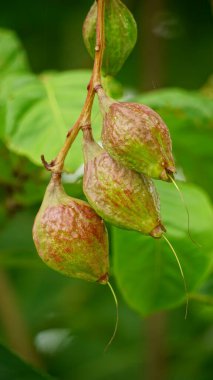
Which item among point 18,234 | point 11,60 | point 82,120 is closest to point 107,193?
point 82,120

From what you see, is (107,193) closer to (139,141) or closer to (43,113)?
(139,141)

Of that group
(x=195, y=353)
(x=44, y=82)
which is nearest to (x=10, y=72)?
(x=44, y=82)

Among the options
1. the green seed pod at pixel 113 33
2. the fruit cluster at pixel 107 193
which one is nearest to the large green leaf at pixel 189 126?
the green seed pod at pixel 113 33

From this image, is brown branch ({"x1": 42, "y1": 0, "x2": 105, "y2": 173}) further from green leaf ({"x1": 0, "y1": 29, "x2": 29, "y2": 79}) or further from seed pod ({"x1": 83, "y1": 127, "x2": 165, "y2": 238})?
green leaf ({"x1": 0, "y1": 29, "x2": 29, "y2": 79})

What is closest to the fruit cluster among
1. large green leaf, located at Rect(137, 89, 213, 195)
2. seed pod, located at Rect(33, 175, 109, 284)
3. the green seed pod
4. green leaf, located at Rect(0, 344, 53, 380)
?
seed pod, located at Rect(33, 175, 109, 284)

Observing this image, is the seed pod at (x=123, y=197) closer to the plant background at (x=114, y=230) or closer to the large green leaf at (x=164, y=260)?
the plant background at (x=114, y=230)

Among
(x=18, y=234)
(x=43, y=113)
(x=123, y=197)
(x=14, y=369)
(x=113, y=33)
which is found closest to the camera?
(x=123, y=197)
